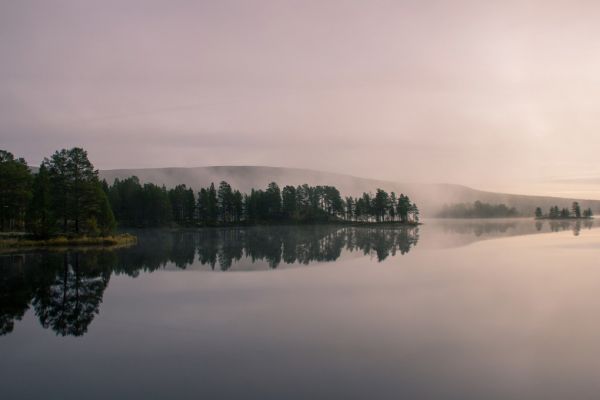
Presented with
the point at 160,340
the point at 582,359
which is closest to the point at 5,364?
the point at 160,340

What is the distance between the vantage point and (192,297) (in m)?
21.7

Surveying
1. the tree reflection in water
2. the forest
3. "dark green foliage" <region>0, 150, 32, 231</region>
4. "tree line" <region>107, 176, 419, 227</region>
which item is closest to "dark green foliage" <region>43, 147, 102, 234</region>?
the forest

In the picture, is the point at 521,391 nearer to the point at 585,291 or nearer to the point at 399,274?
the point at 585,291

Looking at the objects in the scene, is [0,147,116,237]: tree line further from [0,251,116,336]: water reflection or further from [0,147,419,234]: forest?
[0,251,116,336]: water reflection

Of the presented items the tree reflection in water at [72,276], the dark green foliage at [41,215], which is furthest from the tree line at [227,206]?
the tree reflection in water at [72,276]

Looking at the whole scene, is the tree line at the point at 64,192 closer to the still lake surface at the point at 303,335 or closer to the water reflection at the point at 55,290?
A: the water reflection at the point at 55,290

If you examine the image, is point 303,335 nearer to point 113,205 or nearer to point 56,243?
point 56,243

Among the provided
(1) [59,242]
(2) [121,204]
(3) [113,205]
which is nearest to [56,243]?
(1) [59,242]

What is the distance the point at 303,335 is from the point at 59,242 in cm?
4797

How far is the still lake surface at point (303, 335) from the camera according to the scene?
10.8 meters

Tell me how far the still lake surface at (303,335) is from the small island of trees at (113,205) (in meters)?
31.1

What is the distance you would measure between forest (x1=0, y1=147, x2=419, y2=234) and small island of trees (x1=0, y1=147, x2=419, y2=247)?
95 mm

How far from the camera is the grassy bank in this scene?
50969mm

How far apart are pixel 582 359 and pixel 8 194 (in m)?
65.7
